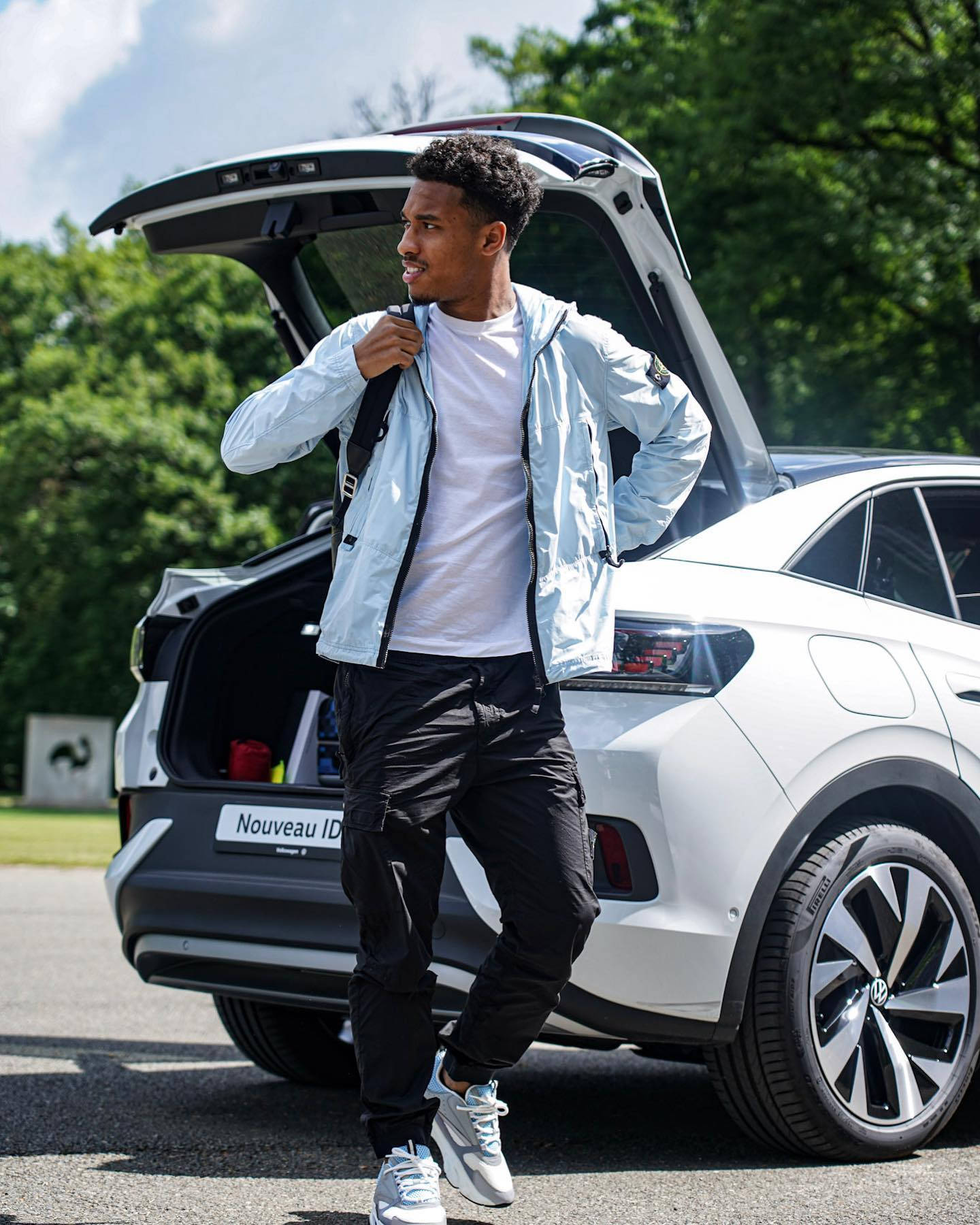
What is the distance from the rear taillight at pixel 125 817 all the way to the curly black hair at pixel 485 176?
1933 millimetres

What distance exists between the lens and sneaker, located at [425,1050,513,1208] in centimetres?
303

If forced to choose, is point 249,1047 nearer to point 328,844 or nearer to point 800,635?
point 328,844

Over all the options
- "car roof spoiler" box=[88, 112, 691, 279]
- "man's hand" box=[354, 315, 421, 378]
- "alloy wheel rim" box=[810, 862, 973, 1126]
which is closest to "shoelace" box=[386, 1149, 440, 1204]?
"alloy wheel rim" box=[810, 862, 973, 1126]

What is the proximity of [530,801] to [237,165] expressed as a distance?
1.75m

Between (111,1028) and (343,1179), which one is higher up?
(343,1179)

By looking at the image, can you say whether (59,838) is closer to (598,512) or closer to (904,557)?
(904,557)

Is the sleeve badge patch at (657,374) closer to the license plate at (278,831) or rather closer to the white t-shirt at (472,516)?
the white t-shirt at (472,516)

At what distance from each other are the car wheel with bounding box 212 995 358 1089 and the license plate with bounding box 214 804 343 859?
2.76 ft

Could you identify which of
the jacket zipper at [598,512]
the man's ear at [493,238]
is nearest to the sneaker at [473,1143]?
the jacket zipper at [598,512]

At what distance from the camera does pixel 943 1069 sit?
3.62m

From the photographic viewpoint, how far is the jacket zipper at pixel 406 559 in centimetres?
286

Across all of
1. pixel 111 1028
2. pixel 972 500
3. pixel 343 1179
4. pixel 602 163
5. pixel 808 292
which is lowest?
pixel 111 1028

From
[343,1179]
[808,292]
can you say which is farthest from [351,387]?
[808,292]

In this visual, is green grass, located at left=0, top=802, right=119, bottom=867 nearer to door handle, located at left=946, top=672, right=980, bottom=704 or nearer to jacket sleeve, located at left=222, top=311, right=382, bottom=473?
door handle, located at left=946, top=672, right=980, bottom=704
